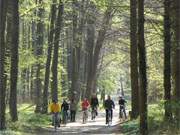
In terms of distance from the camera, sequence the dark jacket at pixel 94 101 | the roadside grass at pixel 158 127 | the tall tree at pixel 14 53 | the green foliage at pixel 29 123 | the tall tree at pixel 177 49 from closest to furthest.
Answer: the roadside grass at pixel 158 127, the tall tree at pixel 177 49, the green foliage at pixel 29 123, the tall tree at pixel 14 53, the dark jacket at pixel 94 101

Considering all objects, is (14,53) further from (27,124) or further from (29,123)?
(29,123)

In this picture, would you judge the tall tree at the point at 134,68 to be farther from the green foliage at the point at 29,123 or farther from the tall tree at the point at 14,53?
the tall tree at the point at 14,53

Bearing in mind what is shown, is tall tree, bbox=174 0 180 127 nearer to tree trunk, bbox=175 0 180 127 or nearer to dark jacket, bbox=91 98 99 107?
tree trunk, bbox=175 0 180 127

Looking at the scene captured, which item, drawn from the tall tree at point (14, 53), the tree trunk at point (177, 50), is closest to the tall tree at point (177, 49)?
the tree trunk at point (177, 50)

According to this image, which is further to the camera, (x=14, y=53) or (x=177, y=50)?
(x=14, y=53)

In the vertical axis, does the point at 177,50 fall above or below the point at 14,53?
below

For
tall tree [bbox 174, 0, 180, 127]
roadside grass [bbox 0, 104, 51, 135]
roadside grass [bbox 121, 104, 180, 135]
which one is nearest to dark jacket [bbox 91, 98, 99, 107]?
roadside grass [bbox 0, 104, 51, 135]

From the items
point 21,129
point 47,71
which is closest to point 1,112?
point 21,129

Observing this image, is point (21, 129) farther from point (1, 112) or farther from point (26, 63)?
point (26, 63)

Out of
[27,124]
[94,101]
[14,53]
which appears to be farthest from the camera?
[94,101]

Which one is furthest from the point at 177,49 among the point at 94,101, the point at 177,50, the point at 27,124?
the point at 94,101

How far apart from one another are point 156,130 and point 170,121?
64cm

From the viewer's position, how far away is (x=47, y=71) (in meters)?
37.8

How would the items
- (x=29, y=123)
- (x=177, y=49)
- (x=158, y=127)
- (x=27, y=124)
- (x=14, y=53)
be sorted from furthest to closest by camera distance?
(x=29, y=123) < (x=27, y=124) < (x=14, y=53) < (x=177, y=49) < (x=158, y=127)
